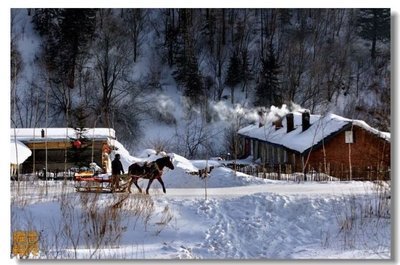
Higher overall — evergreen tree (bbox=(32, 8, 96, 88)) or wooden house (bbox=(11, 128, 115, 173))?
evergreen tree (bbox=(32, 8, 96, 88))

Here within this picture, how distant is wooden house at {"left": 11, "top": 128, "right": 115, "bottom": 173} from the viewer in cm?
500

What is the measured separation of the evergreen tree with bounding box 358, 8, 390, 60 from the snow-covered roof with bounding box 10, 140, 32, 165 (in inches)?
103

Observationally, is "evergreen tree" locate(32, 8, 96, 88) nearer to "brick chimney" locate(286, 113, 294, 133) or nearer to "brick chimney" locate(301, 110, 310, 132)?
"brick chimney" locate(286, 113, 294, 133)

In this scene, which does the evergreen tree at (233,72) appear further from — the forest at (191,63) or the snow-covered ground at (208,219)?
the snow-covered ground at (208,219)

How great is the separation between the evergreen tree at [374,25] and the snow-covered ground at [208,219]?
1.08 meters

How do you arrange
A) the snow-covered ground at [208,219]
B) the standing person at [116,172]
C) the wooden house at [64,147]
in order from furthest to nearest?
the standing person at [116,172] < the wooden house at [64,147] < the snow-covered ground at [208,219]

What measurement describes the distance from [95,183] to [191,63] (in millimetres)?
1149

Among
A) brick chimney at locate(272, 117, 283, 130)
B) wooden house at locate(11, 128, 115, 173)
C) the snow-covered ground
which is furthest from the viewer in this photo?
brick chimney at locate(272, 117, 283, 130)

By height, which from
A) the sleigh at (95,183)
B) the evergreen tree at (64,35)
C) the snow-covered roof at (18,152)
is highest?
the evergreen tree at (64,35)

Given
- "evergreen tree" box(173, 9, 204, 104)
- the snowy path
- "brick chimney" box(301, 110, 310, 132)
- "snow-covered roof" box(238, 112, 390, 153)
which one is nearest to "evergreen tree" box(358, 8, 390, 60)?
"snow-covered roof" box(238, 112, 390, 153)

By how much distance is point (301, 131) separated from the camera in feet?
17.0

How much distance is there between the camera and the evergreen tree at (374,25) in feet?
16.2

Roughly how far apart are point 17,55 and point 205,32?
4.54ft

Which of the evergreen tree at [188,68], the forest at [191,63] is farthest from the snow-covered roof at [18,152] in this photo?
the evergreen tree at [188,68]
